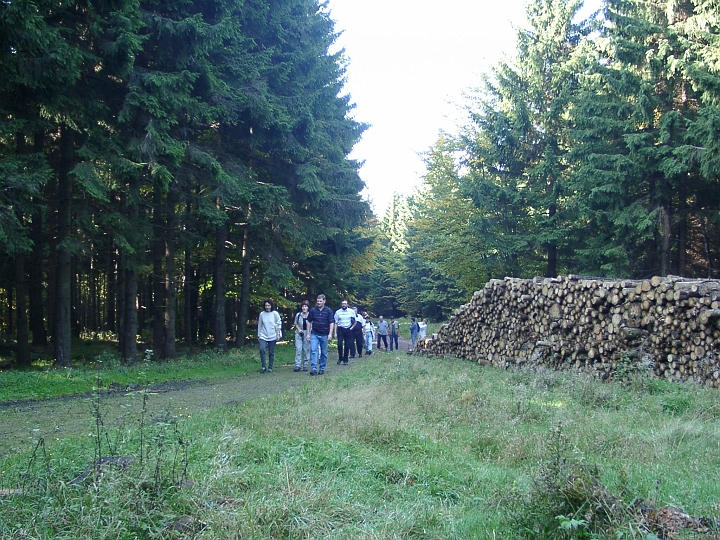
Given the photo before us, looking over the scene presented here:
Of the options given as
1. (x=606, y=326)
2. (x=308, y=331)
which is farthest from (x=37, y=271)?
(x=606, y=326)

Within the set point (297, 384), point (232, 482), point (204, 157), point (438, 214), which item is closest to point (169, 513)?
point (232, 482)

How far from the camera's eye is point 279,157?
854 inches

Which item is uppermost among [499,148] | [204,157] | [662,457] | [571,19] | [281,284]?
[571,19]

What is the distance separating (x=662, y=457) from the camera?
217 inches

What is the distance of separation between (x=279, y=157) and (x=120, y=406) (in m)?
16.9

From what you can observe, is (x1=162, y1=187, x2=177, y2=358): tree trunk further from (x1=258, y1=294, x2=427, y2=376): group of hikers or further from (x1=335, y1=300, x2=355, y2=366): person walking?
(x1=335, y1=300, x2=355, y2=366): person walking

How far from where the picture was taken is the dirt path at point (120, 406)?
21.3ft

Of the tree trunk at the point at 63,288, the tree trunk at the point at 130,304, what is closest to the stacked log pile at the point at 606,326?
the tree trunk at the point at 130,304

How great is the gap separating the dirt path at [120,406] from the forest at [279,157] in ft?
13.3

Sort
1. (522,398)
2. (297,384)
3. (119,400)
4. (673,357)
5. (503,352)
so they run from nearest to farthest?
(522,398) → (119,400) → (673,357) → (297,384) → (503,352)

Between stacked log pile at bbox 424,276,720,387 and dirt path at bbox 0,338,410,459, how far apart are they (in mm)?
5763

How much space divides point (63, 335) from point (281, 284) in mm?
8100

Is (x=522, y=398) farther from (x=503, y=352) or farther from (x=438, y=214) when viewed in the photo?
(x=438, y=214)

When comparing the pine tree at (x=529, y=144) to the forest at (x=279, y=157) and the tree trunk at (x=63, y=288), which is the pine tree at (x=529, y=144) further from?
the tree trunk at (x=63, y=288)
